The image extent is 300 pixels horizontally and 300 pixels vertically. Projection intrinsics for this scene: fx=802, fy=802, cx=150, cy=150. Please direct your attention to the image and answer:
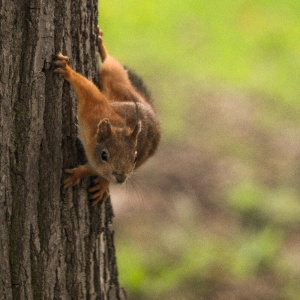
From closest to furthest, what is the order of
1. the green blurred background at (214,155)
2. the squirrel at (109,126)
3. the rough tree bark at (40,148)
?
1. the rough tree bark at (40,148)
2. the squirrel at (109,126)
3. the green blurred background at (214,155)

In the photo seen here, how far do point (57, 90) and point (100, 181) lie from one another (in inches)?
19.3

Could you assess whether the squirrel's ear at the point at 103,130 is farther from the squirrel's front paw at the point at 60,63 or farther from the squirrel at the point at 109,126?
the squirrel's front paw at the point at 60,63

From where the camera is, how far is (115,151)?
132 inches

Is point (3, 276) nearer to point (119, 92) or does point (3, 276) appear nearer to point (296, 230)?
point (119, 92)

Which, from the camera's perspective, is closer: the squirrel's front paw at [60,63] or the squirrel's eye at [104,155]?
the squirrel's front paw at [60,63]

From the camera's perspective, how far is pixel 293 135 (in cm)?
730

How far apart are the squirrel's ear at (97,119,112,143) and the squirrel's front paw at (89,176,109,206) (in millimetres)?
166

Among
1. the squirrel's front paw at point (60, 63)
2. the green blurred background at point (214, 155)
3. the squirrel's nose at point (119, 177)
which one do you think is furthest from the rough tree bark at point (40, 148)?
the green blurred background at point (214, 155)

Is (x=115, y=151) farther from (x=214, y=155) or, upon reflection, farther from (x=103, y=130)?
(x=214, y=155)

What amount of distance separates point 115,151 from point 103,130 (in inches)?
4.6

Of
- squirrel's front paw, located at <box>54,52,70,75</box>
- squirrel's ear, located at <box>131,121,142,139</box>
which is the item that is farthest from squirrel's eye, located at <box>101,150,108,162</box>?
squirrel's front paw, located at <box>54,52,70,75</box>

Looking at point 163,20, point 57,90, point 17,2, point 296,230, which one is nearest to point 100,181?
point 57,90

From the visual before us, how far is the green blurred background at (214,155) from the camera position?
539cm

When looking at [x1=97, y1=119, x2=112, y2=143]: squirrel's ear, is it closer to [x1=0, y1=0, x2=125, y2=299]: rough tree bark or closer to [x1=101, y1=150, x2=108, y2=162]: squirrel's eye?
[x1=101, y1=150, x2=108, y2=162]: squirrel's eye
